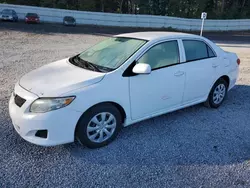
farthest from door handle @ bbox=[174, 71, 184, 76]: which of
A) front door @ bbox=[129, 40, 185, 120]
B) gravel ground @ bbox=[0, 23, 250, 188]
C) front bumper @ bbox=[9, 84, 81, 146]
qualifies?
front bumper @ bbox=[9, 84, 81, 146]

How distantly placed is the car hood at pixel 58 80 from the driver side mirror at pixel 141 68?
0.46 m

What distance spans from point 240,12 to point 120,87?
39.9 m

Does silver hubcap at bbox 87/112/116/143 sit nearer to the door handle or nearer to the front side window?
the front side window

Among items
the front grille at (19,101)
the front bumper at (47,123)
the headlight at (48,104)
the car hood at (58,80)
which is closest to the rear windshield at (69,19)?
the car hood at (58,80)

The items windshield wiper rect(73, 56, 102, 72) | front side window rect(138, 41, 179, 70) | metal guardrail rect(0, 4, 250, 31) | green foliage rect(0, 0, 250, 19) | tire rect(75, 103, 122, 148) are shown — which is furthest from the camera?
green foliage rect(0, 0, 250, 19)

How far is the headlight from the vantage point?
2789mm

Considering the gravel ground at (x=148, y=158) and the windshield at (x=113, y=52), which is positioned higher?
the windshield at (x=113, y=52)

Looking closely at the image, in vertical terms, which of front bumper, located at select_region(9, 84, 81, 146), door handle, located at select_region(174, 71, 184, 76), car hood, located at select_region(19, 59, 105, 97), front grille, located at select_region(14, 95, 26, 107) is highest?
car hood, located at select_region(19, 59, 105, 97)

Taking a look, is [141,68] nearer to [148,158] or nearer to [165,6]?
[148,158]

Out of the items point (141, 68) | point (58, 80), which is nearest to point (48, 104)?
point (58, 80)

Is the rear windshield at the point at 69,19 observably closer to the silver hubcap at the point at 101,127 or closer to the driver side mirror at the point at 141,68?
the driver side mirror at the point at 141,68

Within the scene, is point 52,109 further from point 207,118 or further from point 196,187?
point 207,118

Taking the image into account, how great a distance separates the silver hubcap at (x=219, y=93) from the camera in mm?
4601

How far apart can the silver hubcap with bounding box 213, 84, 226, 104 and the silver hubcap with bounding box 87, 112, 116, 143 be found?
240 centimetres
